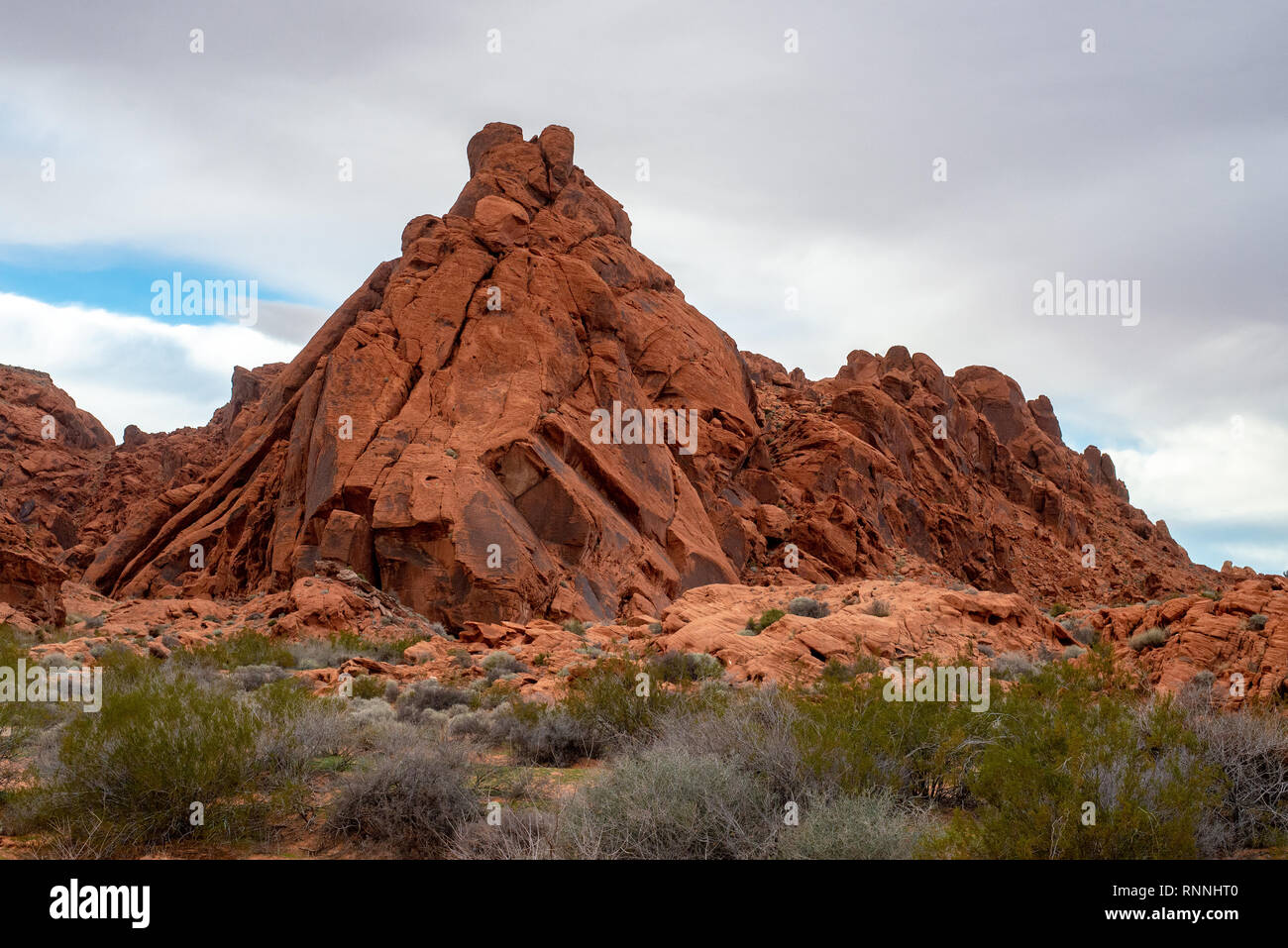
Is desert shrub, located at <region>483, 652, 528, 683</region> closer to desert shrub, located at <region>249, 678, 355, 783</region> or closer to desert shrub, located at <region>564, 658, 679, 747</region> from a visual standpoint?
desert shrub, located at <region>564, 658, 679, 747</region>

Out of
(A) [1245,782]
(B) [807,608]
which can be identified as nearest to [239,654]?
(B) [807,608]

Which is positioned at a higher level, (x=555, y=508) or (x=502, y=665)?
(x=555, y=508)

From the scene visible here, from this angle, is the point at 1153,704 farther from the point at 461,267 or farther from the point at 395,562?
the point at 461,267

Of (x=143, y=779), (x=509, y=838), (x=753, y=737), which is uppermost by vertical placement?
(x=753, y=737)

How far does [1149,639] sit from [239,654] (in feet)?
52.1

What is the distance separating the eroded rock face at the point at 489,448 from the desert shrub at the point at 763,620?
10172 millimetres

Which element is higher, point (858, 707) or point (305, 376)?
point (305, 376)

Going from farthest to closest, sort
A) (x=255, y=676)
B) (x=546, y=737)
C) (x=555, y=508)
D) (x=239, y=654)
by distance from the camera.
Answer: (x=555, y=508), (x=239, y=654), (x=255, y=676), (x=546, y=737)

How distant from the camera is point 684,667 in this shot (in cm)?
1240

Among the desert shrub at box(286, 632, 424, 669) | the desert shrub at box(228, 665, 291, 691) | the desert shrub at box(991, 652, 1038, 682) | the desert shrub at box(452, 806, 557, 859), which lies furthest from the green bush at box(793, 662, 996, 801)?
the desert shrub at box(286, 632, 424, 669)

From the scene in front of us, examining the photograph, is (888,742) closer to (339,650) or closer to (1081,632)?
(1081,632)
